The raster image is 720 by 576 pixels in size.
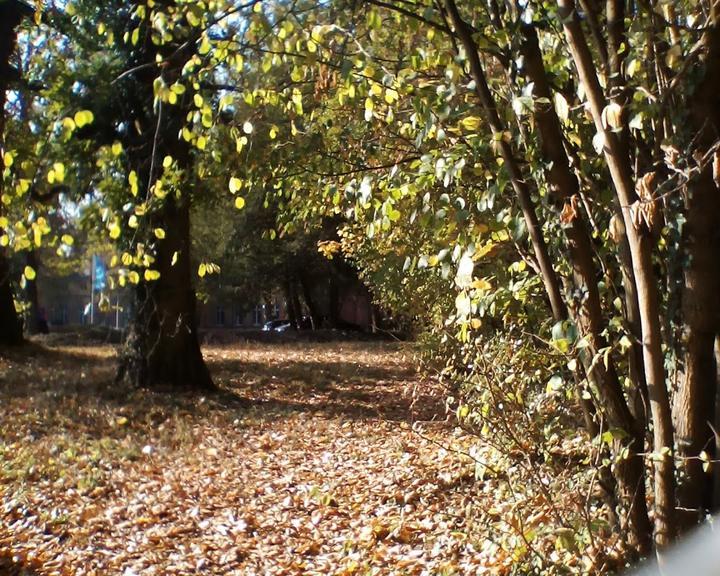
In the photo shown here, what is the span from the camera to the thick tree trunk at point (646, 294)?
3.65 m

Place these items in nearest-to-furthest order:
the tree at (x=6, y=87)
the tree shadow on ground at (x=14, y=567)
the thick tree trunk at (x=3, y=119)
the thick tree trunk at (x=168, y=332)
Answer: the tree shadow on ground at (x=14, y=567) → the tree at (x=6, y=87) → the thick tree trunk at (x=3, y=119) → the thick tree trunk at (x=168, y=332)

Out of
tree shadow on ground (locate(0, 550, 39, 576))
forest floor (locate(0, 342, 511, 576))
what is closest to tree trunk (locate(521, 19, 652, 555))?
forest floor (locate(0, 342, 511, 576))

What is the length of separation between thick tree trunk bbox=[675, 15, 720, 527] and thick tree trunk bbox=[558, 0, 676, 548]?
Answer: 0.19 m

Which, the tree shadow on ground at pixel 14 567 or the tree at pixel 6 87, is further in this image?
the tree at pixel 6 87

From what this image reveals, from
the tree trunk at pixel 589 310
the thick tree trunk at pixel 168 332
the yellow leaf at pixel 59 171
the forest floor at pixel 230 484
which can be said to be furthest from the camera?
the thick tree trunk at pixel 168 332

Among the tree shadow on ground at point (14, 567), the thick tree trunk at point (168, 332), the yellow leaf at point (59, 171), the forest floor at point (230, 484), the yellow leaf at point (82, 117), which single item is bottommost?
the tree shadow on ground at point (14, 567)

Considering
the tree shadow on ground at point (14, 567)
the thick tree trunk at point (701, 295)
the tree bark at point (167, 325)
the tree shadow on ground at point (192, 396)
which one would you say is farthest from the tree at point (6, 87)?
the thick tree trunk at point (701, 295)

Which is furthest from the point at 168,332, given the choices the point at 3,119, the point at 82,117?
the point at 82,117

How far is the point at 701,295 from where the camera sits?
3.84 meters

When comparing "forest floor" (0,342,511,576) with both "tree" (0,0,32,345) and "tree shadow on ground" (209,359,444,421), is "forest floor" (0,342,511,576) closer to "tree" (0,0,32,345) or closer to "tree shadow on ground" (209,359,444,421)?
"tree shadow on ground" (209,359,444,421)

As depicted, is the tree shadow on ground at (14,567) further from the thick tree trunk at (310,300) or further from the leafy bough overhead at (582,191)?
the thick tree trunk at (310,300)

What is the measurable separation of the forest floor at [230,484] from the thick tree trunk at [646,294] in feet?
4.62

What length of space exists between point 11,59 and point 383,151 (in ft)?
30.4

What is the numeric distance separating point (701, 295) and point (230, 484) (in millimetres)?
5800
